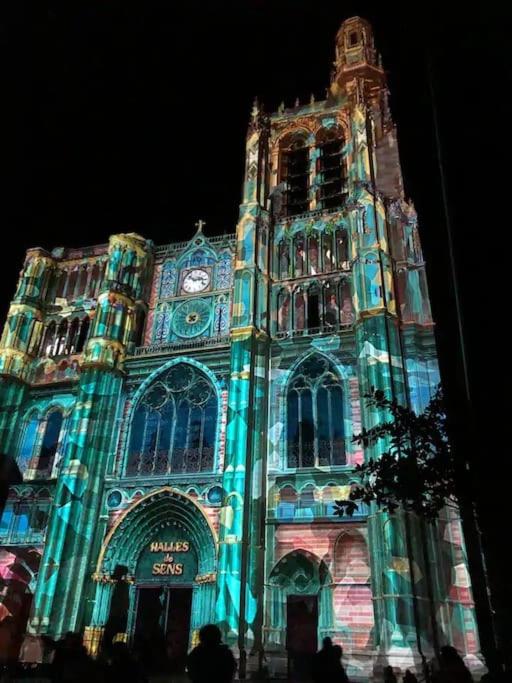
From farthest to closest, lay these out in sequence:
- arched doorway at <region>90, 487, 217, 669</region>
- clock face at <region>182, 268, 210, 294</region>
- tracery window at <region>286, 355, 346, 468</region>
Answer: clock face at <region>182, 268, 210, 294</region> → tracery window at <region>286, 355, 346, 468</region> → arched doorway at <region>90, 487, 217, 669</region>

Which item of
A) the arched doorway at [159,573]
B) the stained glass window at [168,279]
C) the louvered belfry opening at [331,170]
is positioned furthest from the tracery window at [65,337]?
the louvered belfry opening at [331,170]

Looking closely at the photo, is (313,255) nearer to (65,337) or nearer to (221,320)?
(221,320)

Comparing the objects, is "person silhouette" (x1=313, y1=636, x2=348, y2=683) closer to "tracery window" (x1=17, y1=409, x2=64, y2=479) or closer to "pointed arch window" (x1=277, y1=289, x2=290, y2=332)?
"pointed arch window" (x1=277, y1=289, x2=290, y2=332)

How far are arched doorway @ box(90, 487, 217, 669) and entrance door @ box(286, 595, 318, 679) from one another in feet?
9.39

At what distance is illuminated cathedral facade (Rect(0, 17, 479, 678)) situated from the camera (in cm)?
1941

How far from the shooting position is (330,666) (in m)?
6.43

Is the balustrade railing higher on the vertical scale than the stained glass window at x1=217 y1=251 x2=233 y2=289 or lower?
lower

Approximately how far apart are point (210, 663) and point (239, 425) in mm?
16914

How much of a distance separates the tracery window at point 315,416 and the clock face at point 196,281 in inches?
307

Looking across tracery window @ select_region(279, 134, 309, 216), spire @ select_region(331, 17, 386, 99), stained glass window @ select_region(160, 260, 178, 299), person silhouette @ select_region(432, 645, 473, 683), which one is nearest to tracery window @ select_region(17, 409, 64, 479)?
stained glass window @ select_region(160, 260, 178, 299)

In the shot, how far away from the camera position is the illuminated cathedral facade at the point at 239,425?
63.7 feet

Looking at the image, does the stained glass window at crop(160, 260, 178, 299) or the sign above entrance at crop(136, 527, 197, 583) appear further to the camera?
the stained glass window at crop(160, 260, 178, 299)

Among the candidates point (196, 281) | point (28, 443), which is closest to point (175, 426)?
point (28, 443)

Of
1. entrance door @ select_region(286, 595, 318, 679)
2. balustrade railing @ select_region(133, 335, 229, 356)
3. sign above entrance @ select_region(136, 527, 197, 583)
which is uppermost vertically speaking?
balustrade railing @ select_region(133, 335, 229, 356)
